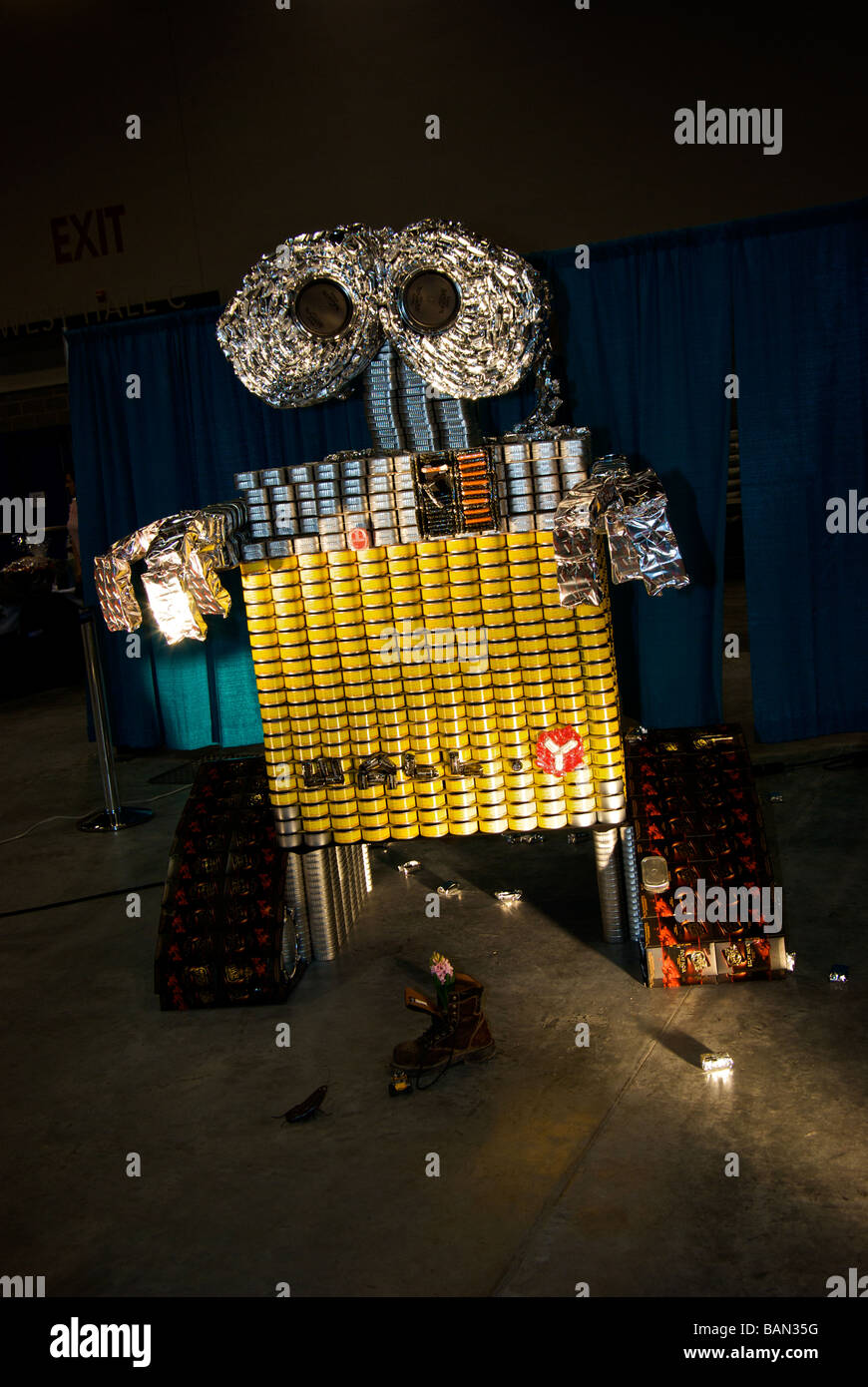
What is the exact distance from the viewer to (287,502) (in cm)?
511

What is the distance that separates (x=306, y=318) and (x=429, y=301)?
56 centimetres

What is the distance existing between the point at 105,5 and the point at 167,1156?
9.57 metres

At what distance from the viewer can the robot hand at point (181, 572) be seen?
4.75m

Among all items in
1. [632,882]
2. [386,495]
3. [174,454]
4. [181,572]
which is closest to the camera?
[181,572]

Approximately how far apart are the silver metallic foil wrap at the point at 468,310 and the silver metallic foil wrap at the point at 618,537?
864 mm

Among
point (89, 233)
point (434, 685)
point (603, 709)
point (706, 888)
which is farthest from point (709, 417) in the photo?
point (89, 233)

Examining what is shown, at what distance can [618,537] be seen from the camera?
15.2ft

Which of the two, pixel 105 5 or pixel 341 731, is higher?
pixel 105 5

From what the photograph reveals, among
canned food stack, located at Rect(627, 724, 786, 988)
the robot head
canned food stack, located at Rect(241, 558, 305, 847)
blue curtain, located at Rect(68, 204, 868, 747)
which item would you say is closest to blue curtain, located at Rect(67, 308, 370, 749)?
blue curtain, located at Rect(68, 204, 868, 747)

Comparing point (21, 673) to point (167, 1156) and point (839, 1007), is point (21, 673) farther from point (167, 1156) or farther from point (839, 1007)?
point (839, 1007)

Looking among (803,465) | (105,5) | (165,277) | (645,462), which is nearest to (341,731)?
(645,462)

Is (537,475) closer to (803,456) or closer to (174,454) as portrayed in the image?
(803,456)

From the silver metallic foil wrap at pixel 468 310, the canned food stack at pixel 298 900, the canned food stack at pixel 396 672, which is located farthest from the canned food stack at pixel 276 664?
the silver metallic foil wrap at pixel 468 310

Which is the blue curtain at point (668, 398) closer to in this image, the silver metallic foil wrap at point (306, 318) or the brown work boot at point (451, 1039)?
the silver metallic foil wrap at point (306, 318)
